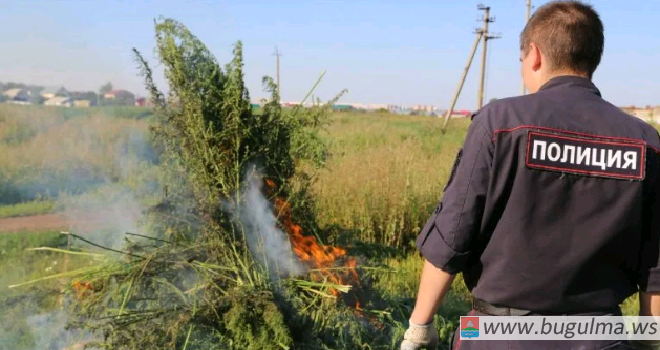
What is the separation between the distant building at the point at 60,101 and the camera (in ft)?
16.8

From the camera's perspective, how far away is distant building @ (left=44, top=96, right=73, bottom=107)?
16.8 feet

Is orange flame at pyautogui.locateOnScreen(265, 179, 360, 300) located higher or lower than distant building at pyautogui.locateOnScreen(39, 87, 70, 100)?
lower

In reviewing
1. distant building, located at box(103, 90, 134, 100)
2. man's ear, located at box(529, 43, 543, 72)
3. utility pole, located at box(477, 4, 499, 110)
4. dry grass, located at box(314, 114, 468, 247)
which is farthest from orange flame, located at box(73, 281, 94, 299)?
utility pole, located at box(477, 4, 499, 110)

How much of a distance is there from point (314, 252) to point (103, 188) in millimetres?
1996

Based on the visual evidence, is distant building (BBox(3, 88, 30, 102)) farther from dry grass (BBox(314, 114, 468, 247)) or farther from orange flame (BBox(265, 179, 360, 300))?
dry grass (BBox(314, 114, 468, 247))

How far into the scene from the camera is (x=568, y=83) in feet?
6.42

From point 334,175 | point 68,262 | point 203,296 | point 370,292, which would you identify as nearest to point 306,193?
point 370,292

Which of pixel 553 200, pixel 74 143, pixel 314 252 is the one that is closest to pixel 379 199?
pixel 314 252

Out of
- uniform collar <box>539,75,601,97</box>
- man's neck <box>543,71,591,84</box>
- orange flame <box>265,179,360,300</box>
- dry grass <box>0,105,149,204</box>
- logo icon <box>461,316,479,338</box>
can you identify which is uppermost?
man's neck <box>543,71,591,84</box>

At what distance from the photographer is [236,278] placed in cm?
353

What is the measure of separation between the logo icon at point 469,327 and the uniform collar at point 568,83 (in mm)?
910

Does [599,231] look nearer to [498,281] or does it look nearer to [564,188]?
[564,188]

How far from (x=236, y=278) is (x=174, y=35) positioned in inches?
71.2

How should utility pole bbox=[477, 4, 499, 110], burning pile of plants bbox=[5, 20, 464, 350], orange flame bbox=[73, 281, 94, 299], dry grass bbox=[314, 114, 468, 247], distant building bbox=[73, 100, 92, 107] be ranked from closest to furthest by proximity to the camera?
burning pile of plants bbox=[5, 20, 464, 350], orange flame bbox=[73, 281, 94, 299], distant building bbox=[73, 100, 92, 107], dry grass bbox=[314, 114, 468, 247], utility pole bbox=[477, 4, 499, 110]
